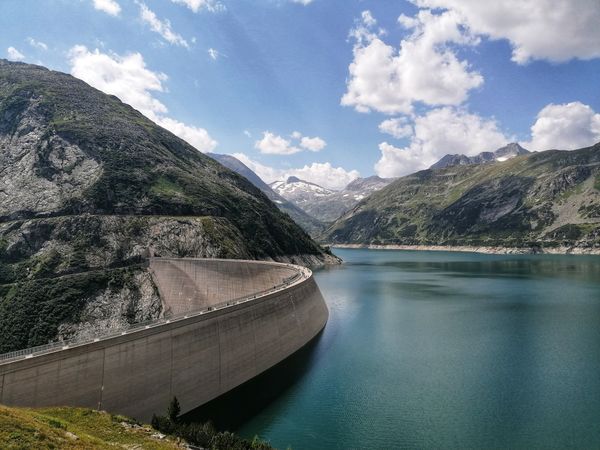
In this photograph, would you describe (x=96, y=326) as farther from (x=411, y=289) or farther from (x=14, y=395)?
Answer: (x=411, y=289)

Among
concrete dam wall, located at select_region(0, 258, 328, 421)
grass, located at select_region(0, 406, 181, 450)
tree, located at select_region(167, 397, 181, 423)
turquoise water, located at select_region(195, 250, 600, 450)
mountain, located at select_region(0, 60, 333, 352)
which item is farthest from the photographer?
mountain, located at select_region(0, 60, 333, 352)

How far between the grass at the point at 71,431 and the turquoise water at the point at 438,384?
34.1 ft

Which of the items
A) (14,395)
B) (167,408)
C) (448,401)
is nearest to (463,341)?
(448,401)

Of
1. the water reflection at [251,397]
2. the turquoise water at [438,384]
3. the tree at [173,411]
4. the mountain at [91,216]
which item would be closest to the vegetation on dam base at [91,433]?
the tree at [173,411]

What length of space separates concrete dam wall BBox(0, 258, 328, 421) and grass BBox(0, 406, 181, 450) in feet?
7.24

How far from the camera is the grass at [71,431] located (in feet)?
61.4

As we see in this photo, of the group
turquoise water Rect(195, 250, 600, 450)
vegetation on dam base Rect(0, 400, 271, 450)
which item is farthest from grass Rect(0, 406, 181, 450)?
turquoise water Rect(195, 250, 600, 450)

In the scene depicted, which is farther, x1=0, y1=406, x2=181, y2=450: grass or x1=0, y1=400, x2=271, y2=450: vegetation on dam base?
x1=0, y1=400, x2=271, y2=450: vegetation on dam base

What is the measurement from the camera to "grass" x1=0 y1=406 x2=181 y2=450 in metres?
18.7

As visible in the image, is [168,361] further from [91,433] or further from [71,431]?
[71,431]

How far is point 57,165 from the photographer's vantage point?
12412 cm

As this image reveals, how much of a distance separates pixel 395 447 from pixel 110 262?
3134 inches

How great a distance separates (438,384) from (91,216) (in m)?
89.9

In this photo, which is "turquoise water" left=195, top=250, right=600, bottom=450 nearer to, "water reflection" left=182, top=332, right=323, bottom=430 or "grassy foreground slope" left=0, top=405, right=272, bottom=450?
"water reflection" left=182, top=332, right=323, bottom=430
